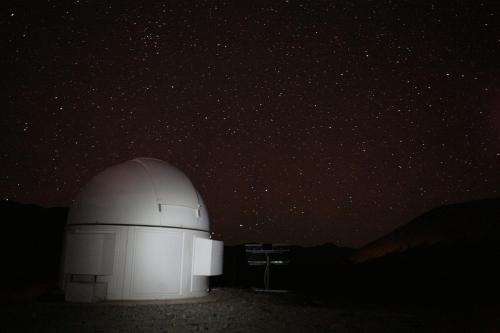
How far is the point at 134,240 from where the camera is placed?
11.8 metres

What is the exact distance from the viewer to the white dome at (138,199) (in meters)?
12.0

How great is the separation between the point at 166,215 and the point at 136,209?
0.85 m

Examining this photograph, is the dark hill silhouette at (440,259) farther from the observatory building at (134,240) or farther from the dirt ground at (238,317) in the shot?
the observatory building at (134,240)

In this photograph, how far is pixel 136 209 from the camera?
39.2 ft

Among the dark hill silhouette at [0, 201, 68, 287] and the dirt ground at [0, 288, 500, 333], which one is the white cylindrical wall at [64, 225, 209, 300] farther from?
the dark hill silhouette at [0, 201, 68, 287]

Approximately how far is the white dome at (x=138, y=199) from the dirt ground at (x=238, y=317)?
228cm

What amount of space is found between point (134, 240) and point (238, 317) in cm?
403

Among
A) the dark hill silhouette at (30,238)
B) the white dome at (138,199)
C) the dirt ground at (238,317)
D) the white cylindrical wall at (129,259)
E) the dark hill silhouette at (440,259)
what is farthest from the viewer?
the dark hill silhouette at (30,238)

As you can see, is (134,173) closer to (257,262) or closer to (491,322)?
(257,262)

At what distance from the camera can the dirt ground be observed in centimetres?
792

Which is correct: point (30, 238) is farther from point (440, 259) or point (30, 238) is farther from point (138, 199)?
point (138, 199)

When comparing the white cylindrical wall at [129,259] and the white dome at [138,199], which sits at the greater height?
the white dome at [138,199]

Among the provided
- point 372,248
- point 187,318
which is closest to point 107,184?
point 187,318

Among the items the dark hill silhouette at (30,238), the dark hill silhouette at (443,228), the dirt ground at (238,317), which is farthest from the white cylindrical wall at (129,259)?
the dark hill silhouette at (443,228)
